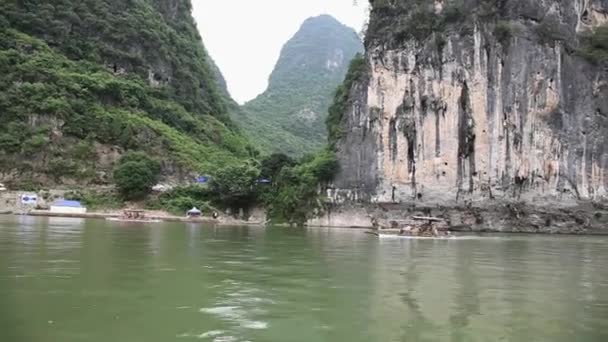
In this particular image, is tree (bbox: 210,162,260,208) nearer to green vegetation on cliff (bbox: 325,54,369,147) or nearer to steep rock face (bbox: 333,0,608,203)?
green vegetation on cliff (bbox: 325,54,369,147)

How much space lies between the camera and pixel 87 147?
61844 millimetres

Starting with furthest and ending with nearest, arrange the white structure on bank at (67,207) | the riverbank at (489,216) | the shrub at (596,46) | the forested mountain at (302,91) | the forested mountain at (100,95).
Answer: the forested mountain at (302,91) → the forested mountain at (100,95) → the white structure on bank at (67,207) → the shrub at (596,46) → the riverbank at (489,216)

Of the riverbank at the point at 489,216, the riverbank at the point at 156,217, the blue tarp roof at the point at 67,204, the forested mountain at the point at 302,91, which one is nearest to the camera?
the riverbank at the point at 489,216

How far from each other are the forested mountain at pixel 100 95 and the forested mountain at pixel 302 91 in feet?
68.4

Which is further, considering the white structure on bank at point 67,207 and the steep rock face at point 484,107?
the white structure on bank at point 67,207

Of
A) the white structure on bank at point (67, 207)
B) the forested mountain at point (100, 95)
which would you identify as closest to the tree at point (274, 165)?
the forested mountain at point (100, 95)

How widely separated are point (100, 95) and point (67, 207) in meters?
22.9

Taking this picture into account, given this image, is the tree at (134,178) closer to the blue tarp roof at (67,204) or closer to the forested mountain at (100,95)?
the blue tarp roof at (67,204)

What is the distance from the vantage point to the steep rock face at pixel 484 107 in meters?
44.1

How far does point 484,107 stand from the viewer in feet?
147

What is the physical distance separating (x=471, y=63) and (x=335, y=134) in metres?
12.9

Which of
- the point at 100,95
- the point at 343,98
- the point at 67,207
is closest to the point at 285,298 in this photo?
the point at 67,207

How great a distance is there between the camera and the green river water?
25.0ft

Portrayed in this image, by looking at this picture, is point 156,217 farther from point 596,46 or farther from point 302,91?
point 302,91
